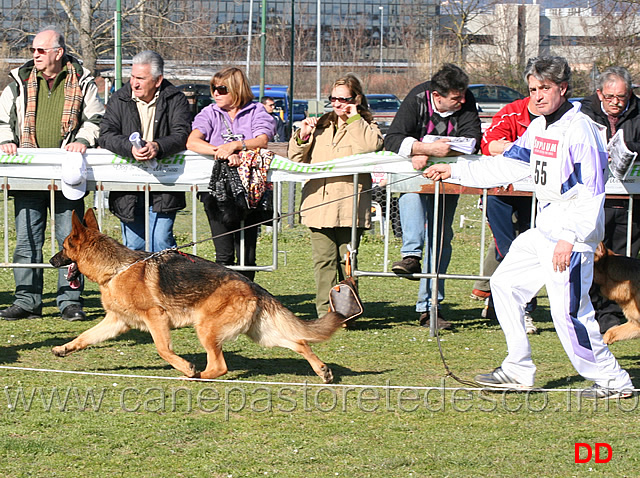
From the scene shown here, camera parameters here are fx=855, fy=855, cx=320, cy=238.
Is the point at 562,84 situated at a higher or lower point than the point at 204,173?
higher

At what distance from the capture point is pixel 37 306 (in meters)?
7.66

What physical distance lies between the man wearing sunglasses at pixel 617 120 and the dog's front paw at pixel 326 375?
256cm

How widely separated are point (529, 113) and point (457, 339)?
1.97 m

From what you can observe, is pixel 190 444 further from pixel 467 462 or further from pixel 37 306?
pixel 37 306

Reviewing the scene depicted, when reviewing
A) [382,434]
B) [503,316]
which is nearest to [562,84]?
[503,316]

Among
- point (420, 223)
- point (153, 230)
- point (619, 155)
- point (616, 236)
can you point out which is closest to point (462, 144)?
point (420, 223)

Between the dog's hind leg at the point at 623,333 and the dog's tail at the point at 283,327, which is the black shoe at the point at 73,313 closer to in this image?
the dog's tail at the point at 283,327

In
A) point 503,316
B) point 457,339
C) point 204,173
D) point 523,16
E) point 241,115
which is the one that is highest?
point 523,16

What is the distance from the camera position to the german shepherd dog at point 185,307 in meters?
5.64

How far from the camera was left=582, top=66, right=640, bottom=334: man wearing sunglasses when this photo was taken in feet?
22.6

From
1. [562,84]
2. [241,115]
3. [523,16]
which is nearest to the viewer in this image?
[562,84]

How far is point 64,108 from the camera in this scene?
726 cm

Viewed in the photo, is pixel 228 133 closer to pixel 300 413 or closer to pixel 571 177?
pixel 300 413

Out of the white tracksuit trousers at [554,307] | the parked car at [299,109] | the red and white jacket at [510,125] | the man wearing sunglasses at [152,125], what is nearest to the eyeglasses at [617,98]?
the red and white jacket at [510,125]
